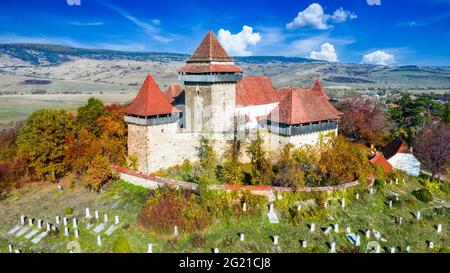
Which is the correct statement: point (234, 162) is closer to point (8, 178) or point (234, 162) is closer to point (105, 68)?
point (8, 178)

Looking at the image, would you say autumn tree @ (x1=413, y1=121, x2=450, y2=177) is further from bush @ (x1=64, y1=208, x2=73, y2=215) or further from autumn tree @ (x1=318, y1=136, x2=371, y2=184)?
bush @ (x1=64, y1=208, x2=73, y2=215)

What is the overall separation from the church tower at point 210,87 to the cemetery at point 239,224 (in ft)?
25.1

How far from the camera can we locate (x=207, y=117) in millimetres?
Answer: 30844

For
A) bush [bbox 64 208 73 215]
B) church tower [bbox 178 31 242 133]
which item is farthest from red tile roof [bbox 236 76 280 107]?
bush [bbox 64 208 73 215]

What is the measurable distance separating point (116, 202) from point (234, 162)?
30.3 ft

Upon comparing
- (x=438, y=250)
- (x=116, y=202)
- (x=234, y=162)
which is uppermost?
(x=234, y=162)

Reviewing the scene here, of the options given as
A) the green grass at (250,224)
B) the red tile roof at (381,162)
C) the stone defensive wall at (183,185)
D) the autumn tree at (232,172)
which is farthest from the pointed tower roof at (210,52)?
the red tile roof at (381,162)

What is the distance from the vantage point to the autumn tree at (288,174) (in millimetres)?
25781

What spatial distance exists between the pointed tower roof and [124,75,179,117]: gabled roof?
4232mm

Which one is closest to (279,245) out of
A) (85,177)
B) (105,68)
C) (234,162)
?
(234,162)

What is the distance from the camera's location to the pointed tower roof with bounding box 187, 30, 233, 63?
30.3 m

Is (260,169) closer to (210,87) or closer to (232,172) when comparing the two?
(232,172)

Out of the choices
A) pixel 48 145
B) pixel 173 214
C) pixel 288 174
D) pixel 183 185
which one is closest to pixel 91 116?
pixel 48 145
